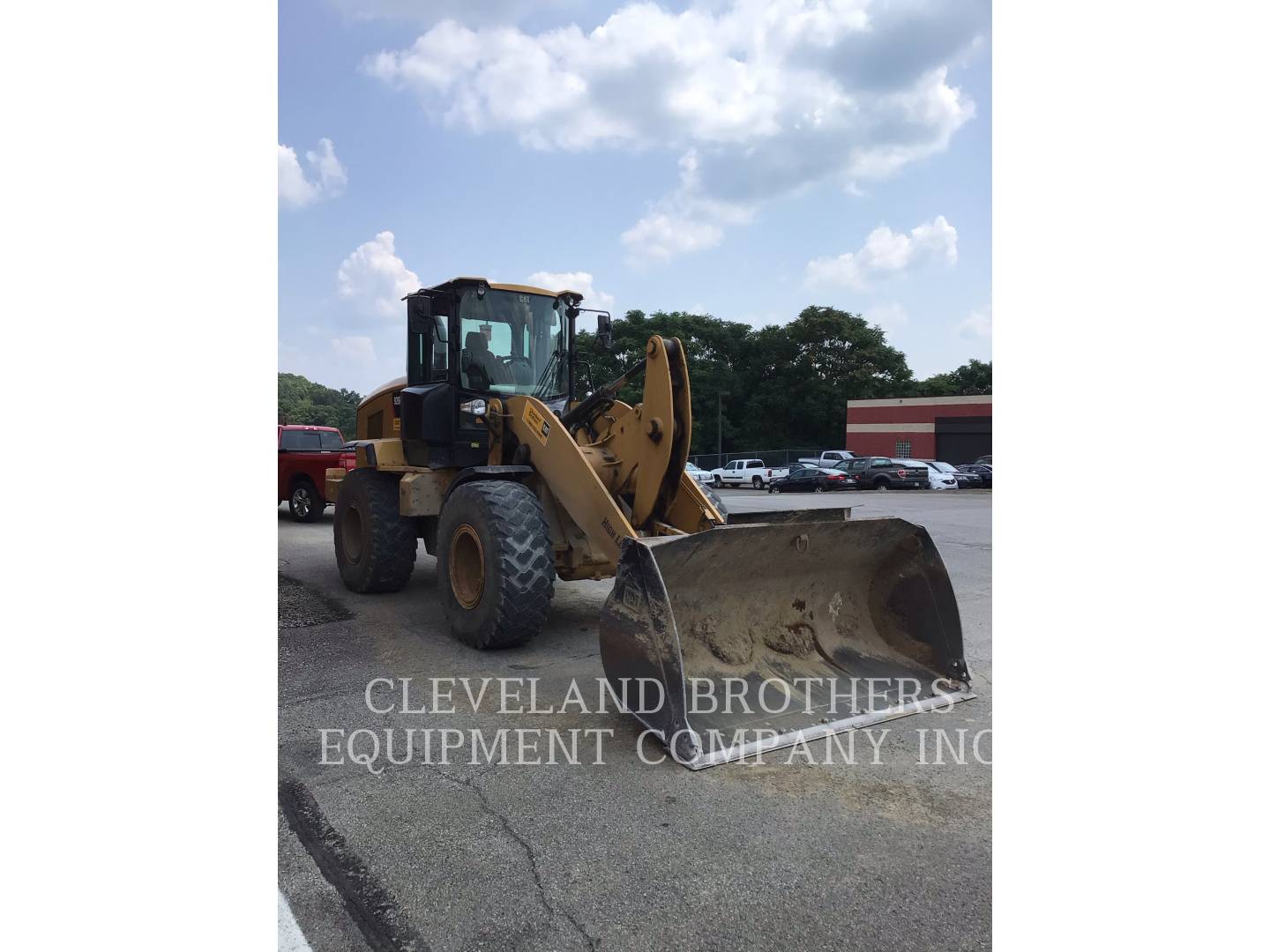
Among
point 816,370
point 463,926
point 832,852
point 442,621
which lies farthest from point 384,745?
point 816,370

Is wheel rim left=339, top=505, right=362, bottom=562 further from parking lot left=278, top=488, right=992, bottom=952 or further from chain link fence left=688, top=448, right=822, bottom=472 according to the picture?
chain link fence left=688, top=448, right=822, bottom=472

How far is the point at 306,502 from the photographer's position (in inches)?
580

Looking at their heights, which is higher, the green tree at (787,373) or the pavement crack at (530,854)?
the green tree at (787,373)

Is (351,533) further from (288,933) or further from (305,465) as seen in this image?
(305,465)

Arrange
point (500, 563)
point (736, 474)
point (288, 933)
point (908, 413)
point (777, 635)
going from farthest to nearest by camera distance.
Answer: point (908, 413)
point (736, 474)
point (500, 563)
point (777, 635)
point (288, 933)

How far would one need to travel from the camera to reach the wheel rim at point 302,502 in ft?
48.1

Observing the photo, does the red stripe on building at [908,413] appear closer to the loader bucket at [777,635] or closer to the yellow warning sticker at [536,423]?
the yellow warning sticker at [536,423]

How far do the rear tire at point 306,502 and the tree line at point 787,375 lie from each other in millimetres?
40027

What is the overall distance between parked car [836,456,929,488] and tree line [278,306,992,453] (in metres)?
23.1

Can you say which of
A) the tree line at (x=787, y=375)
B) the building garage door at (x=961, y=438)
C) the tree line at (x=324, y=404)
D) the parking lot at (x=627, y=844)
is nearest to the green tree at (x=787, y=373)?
the tree line at (x=787, y=375)

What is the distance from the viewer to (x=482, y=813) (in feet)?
10.6

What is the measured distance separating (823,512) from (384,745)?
9.21 ft

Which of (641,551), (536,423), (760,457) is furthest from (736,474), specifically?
(641,551)

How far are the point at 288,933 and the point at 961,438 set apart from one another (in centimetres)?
4853
